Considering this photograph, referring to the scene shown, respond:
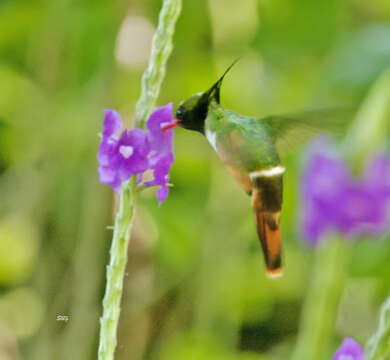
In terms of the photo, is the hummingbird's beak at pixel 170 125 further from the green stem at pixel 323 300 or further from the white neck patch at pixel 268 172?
the green stem at pixel 323 300

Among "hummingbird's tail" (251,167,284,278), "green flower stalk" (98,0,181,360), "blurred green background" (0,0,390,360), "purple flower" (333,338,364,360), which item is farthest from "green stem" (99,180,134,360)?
"blurred green background" (0,0,390,360)

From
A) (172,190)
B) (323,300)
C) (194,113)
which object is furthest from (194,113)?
(172,190)

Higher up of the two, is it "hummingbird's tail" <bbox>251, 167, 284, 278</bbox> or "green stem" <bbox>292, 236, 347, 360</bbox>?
"hummingbird's tail" <bbox>251, 167, 284, 278</bbox>

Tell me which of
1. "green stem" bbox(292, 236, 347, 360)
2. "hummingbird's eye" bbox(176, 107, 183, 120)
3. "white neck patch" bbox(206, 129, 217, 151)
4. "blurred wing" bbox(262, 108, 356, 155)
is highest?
"blurred wing" bbox(262, 108, 356, 155)

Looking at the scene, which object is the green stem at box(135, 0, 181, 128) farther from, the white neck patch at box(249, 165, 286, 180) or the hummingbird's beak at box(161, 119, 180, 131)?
the white neck patch at box(249, 165, 286, 180)

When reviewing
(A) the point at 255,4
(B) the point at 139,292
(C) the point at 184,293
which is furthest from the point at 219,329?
(A) the point at 255,4

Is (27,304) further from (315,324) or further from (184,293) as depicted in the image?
(315,324)

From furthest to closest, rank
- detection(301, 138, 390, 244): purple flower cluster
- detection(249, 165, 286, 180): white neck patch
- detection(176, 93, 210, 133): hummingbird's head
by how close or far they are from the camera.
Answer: detection(301, 138, 390, 244): purple flower cluster, detection(249, 165, 286, 180): white neck patch, detection(176, 93, 210, 133): hummingbird's head
